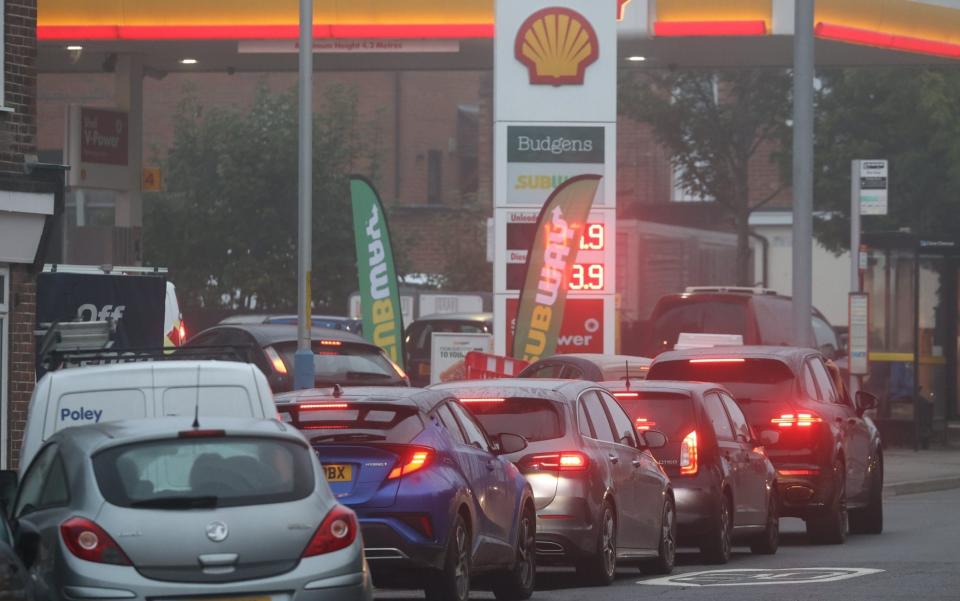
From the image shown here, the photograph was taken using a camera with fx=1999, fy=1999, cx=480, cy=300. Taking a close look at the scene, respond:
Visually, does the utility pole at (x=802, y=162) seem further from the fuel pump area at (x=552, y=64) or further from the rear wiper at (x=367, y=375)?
the rear wiper at (x=367, y=375)

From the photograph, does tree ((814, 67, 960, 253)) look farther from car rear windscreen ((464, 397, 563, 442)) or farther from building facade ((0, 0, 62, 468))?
car rear windscreen ((464, 397, 563, 442))

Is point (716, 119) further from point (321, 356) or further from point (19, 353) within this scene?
point (19, 353)

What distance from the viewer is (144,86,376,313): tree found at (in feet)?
169

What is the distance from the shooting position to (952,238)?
105 feet

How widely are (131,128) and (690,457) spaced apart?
16.6m

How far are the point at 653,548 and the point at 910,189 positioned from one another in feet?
90.8

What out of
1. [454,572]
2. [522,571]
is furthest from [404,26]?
[454,572]

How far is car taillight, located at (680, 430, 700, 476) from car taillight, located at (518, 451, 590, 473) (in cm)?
263

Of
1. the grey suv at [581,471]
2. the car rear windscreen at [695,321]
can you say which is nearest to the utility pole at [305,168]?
the car rear windscreen at [695,321]

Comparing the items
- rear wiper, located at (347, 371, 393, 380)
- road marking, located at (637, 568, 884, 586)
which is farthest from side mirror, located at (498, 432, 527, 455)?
rear wiper, located at (347, 371, 393, 380)

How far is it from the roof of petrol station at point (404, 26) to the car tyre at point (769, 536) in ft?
39.9

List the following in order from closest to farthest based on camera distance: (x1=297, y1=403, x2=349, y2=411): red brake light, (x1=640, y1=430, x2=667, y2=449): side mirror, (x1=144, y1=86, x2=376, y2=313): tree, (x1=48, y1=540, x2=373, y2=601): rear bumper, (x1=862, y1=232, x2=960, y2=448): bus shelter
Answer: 1. (x1=48, y1=540, x2=373, y2=601): rear bumper
2. (x1=297, y1=403, x2=349, y2=411): red brake light
3. (x1=640, y1=430, x2=667, y2=449): side mirror
4. (x1=862, y1=232, x2=960, y2=448): bus shelter
5. (x1=144, y1=86, x2=376, y2=313): tree

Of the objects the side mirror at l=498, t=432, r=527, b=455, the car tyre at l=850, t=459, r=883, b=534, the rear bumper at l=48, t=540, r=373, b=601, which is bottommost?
the car tyre at l=850, t=459, r=883, b=534

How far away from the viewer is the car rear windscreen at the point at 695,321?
27.4 m
